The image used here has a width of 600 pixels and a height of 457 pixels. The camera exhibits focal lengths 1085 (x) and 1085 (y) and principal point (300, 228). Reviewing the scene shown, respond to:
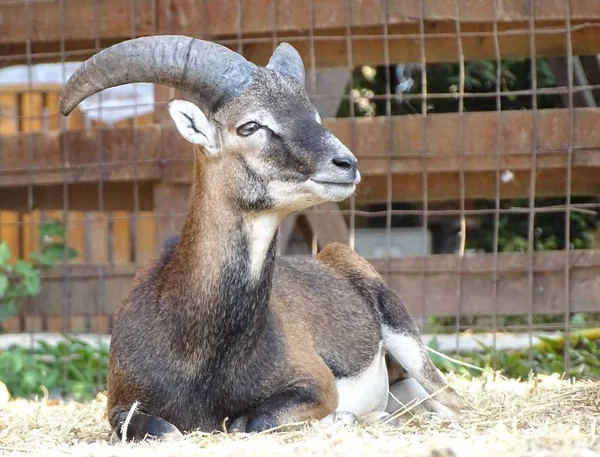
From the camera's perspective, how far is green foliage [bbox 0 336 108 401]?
7.70m

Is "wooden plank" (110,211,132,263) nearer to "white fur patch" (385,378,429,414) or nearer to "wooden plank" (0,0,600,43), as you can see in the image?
"wooden plank" (0,0,600,43)

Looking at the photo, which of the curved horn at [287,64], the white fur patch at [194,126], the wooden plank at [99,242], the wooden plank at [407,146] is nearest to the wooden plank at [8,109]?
the wooden plank at [99,242]

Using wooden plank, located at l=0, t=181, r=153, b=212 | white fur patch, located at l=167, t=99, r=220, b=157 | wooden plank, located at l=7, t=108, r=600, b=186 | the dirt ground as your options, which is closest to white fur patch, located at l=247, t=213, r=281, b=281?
white fur patch, located at l=167, t=99, r=220, b=157

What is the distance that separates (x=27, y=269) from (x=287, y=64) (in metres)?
3.25

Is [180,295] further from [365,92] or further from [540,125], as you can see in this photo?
[365,92]

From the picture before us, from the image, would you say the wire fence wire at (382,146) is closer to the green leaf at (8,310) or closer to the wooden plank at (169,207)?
the wooden plank at (169,207)

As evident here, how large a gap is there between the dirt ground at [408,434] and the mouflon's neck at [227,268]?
1.76ft

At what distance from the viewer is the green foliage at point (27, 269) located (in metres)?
7.85

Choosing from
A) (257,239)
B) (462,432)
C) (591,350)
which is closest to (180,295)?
(257,239)

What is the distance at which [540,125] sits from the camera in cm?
760

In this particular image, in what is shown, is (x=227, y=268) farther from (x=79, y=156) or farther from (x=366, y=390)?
(x=79, y=156)

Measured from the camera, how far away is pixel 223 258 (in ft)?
16.3

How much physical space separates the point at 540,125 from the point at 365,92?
5.14m

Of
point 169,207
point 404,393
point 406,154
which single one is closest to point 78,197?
point 169,207
